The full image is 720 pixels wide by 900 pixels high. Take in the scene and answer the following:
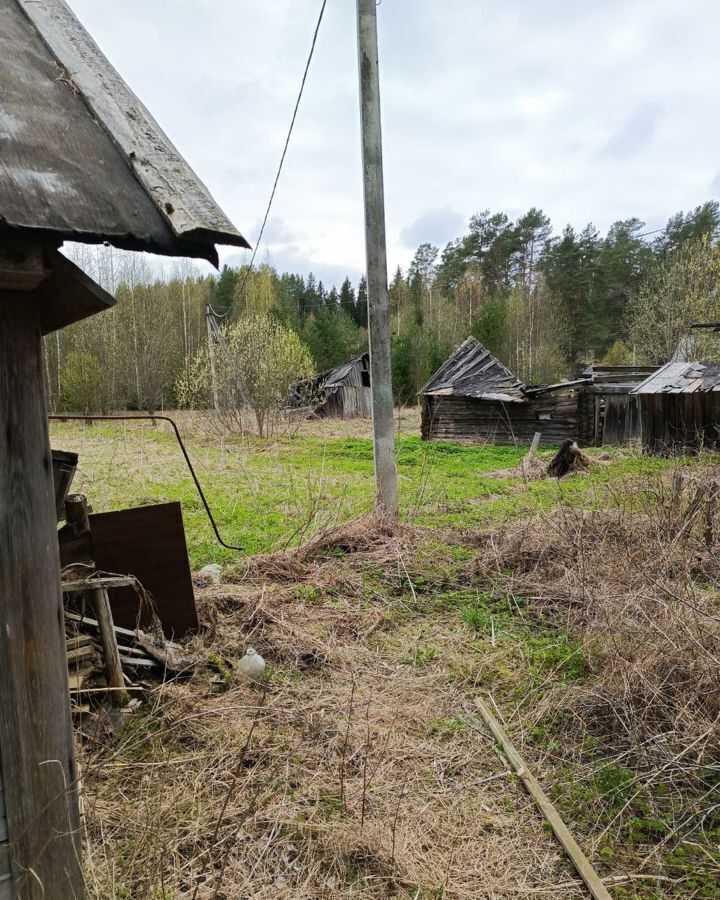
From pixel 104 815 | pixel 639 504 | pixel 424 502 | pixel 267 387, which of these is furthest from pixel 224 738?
pixel 267 387

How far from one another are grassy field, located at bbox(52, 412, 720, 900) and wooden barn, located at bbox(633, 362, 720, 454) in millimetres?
11641

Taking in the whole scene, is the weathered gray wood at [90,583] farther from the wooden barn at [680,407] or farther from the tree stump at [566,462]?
the wooden barn at [680,407]

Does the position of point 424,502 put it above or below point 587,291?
below

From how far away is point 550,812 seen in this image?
249 centimetres

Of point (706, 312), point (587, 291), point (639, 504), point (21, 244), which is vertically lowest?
point (639, 504)

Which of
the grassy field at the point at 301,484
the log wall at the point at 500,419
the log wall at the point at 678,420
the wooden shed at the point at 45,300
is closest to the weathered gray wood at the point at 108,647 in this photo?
Result: the wooden shed at the point at 45,300

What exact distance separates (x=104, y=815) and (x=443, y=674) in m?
2.21

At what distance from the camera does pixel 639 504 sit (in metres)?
6.33

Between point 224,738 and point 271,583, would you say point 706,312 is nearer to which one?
point 271,583

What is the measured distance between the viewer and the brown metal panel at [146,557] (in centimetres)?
365

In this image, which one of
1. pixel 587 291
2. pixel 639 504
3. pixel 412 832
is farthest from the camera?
pixel 587 291

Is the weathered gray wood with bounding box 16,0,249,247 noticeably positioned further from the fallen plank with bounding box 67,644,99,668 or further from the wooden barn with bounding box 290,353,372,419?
the wooden barn with bounding box 290,353,372,419

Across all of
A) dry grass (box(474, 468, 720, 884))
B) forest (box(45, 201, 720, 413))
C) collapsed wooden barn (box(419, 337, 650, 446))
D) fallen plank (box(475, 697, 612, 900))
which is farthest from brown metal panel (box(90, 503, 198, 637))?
forest (box(45, 201, 720, 413))

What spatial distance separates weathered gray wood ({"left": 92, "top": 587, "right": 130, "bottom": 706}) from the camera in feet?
10.5
